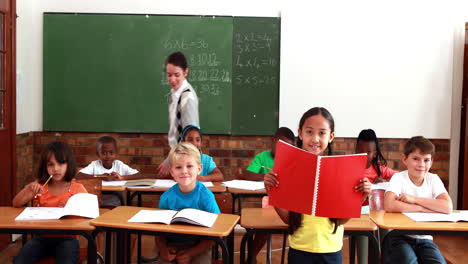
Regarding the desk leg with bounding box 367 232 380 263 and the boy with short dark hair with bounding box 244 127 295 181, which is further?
the boy with short dark hair with bounding box 244 127 295 181

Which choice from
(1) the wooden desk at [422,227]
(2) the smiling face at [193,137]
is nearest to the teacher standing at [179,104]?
(2) the smiling face at [193,137]

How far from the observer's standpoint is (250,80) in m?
4.95

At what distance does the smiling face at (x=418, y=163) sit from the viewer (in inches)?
118

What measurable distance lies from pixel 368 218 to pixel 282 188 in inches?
27.7

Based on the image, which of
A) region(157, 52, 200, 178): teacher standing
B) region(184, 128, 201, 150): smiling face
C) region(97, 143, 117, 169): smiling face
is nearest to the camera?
region(184, 128, 201, 150): smiling face

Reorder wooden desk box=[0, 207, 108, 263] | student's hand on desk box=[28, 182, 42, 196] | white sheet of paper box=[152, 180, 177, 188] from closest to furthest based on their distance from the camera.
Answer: wooden desk box=[0, 207, 108, 263] < student's hand on desk box=[28, 182, 42, 196] < white sheet of paper box=[152, 180, 177, 188]

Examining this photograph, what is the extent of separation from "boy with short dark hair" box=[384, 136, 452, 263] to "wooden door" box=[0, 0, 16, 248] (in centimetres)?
293

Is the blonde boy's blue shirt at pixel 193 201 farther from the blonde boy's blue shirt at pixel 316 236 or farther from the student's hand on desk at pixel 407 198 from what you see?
the student's hand on desk at pixel 407 198

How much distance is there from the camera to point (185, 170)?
2.74 m

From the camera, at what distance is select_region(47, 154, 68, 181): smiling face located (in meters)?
2.95

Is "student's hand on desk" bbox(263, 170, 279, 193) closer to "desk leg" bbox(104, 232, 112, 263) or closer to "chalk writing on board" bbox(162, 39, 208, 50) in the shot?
"desk leg" bbox(104, 232, 112, 263)

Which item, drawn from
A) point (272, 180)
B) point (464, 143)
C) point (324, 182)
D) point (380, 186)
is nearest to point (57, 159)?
point (272, 180)

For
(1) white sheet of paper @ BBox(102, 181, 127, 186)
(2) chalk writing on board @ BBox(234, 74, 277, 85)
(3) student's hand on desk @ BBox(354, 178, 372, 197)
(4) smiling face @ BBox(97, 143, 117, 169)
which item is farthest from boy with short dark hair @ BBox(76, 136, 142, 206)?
(3) student's hand on desk @ BBox(354, 178, 372, 197)

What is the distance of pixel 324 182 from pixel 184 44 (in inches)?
122
